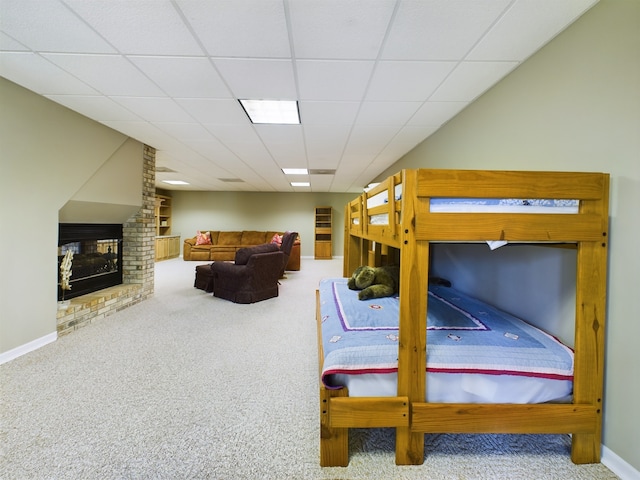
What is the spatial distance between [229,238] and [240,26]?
23.7ft

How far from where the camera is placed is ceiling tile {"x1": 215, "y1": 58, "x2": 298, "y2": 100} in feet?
→ 5.94

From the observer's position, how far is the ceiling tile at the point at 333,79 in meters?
1.81

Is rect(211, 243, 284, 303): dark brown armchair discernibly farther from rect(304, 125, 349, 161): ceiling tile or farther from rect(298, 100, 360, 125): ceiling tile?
rect(298, 100, 360, 125): ceiling tile

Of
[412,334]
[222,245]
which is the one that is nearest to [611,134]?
[412,334]

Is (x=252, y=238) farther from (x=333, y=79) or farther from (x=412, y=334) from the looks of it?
(x=412, y=334)

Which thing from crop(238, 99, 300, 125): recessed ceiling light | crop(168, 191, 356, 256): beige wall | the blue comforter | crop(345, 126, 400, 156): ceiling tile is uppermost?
crop(345, 126, 400, 156): ceiling tile

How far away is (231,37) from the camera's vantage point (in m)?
1.55

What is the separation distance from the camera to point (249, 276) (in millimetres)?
3756

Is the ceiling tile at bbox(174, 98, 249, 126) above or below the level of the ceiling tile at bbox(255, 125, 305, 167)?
below

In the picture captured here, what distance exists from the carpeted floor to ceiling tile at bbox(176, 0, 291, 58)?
7.25 feet

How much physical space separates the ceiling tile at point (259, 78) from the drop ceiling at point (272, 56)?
0.5 inches

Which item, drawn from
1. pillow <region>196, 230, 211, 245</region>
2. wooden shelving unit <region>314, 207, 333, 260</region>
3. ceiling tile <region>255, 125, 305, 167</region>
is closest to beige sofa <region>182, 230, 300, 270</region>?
pillow <region>196, 230, 211, 245</region>

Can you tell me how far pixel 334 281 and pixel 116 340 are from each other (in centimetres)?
219

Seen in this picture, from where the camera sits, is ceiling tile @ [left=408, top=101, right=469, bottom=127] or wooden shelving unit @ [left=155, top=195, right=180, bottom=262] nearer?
ceiling tile @ [left=408, top=101, right=469, bottom=127]
